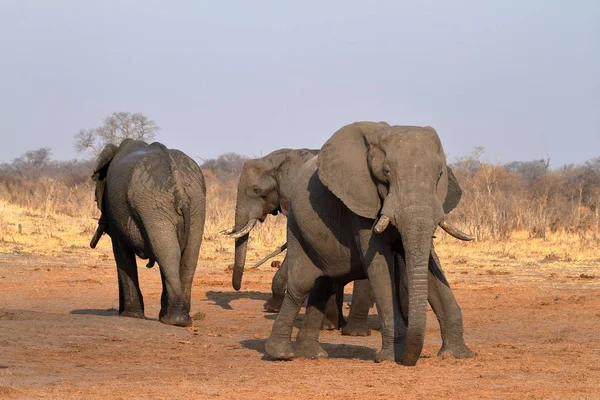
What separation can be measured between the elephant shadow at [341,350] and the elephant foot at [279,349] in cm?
8

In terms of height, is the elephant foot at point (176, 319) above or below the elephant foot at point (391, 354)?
below

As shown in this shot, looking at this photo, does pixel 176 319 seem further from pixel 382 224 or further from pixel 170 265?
pixel 382 224

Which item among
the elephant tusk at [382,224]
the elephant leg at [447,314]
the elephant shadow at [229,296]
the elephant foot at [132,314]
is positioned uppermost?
the elephant tusk at [382,224]

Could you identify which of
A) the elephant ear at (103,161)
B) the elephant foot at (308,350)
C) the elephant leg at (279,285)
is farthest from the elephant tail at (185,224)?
the elephant foot at (308,350)

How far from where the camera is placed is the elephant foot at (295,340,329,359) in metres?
8.82

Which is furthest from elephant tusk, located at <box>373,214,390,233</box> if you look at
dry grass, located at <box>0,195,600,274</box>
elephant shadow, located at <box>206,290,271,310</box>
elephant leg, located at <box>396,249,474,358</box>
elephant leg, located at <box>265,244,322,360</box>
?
dry grass, located at <box>0,195,600,274</box>

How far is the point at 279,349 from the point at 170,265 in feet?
8.20

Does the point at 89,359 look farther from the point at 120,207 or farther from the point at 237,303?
the point at 237,303

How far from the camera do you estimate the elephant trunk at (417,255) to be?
291 inches

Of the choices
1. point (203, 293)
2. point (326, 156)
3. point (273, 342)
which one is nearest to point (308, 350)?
point (273, 342)

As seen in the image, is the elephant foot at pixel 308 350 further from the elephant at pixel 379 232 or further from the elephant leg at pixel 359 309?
the elephant leg at pixel 359 309

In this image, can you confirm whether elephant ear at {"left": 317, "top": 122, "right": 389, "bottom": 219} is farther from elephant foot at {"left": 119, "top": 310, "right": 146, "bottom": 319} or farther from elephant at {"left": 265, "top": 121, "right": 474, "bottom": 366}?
elephant foot at {"left": 119, "top": 310, "right": 146, "bottom": 319}

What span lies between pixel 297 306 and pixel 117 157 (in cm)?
408

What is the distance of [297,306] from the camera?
877 centimetres
